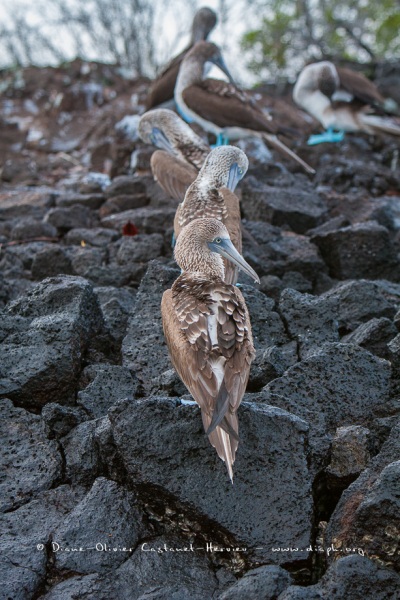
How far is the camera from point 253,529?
3150mm

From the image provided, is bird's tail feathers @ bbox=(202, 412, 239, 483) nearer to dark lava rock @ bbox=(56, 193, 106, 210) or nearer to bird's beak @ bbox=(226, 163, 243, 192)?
bird's beak @ bbox=(226, 163, 243, 192)

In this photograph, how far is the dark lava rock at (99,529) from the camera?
3133 millimetres

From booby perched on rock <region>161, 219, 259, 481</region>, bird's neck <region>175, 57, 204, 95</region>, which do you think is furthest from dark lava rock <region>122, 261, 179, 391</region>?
bird's neck <region>175, 57, 204, 95</region>

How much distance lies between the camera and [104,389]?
402cm

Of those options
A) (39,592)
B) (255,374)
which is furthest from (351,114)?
(39,592)

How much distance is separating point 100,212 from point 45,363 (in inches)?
148

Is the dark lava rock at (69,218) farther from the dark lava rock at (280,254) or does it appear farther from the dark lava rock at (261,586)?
the dark lava rock at (261,586)

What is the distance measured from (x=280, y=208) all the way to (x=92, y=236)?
4.80 feet

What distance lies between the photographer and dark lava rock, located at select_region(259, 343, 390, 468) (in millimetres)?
3830

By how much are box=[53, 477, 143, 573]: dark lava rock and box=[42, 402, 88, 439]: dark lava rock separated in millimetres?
466

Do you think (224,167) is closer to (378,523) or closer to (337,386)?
(337,386)

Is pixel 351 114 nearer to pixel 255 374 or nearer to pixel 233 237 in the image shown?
pixel 233 237

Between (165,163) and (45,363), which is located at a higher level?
(165,163)

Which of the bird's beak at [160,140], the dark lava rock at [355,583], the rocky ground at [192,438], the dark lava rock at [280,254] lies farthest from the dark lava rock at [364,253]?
the dark lava rock at [355,583]
